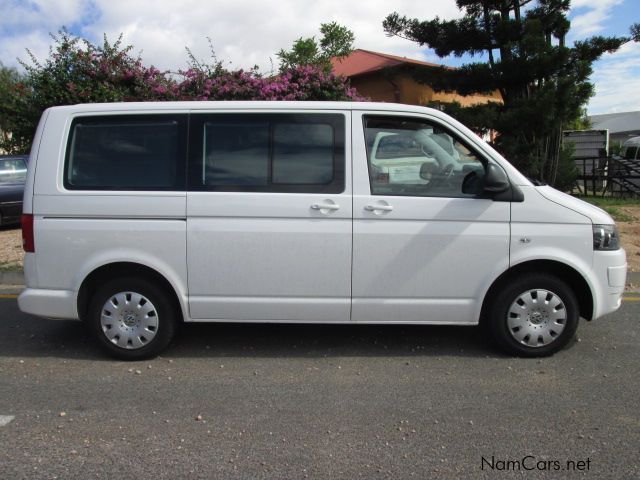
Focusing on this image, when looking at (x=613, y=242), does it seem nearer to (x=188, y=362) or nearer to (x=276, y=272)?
(x=276, y=272)

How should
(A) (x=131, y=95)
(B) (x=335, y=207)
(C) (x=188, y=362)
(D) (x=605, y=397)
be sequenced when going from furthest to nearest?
(A) (x=131, y=95) → (C) (x=188, y=362) → (B) (x=335, y=207) → (D) (x=605, y=397)

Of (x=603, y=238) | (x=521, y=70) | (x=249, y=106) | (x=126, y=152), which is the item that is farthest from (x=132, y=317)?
(x=521, y=70)

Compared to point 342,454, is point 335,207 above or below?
above

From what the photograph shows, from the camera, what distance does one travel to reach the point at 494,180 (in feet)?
13.5

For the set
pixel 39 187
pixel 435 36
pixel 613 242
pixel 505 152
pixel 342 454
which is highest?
pixel 435 36

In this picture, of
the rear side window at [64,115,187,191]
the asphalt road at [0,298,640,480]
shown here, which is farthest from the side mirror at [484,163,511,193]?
the rear side window at [64,115,187,191]

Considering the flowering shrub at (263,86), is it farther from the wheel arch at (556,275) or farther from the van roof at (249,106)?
the wheel arch at (556,275)

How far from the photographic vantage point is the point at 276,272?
4309 millimetres

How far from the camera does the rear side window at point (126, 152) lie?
14.3 ft

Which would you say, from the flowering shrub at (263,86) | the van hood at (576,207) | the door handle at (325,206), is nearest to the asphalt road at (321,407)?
the van hood at (576,207)

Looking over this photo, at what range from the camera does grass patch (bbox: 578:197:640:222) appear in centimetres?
1098

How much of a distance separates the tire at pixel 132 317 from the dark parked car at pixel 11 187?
8.04 meters

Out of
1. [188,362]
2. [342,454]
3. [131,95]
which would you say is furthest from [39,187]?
[131,95]

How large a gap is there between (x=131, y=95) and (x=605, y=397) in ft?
31.5
